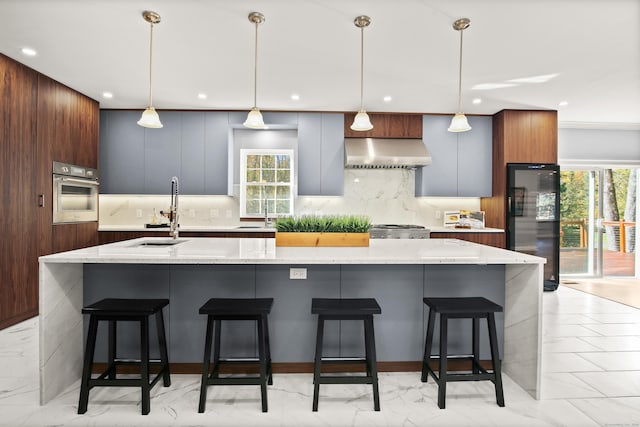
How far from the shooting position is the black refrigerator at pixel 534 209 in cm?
477

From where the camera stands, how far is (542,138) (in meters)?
4.83

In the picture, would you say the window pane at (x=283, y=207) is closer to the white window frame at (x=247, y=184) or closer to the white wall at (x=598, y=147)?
the white window frame at (x=247, y=184)

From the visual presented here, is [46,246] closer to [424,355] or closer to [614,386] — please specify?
[424,355]

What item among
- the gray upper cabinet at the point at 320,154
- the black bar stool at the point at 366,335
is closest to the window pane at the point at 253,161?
the gray upper cabinet at the point at 320,154

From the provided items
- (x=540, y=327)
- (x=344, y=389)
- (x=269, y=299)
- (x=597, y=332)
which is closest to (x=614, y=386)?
(x=540, y=327)

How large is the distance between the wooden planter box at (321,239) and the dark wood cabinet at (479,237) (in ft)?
8.36

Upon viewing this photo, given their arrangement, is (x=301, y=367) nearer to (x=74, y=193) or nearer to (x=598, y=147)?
(x=74, y=193)

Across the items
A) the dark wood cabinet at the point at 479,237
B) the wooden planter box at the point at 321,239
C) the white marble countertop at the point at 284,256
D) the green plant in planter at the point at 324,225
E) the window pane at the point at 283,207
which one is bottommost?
the dark wood cabinet at the point at 479,237

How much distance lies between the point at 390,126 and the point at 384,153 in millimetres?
497

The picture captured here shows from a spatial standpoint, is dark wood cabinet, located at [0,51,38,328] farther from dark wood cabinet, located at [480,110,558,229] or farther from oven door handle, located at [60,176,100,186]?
dark wood cabinet, located at [480,110,558,229]

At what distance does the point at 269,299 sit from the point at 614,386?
7.72 ft

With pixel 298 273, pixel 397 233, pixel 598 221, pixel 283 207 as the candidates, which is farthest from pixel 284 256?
pixel 598 221

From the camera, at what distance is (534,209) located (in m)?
4.82

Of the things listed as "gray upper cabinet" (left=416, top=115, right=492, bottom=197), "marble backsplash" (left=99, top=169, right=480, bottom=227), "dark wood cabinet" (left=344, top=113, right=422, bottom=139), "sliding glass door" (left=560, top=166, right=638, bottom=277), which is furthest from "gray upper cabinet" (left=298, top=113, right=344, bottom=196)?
"sliding glass door" (left=560, top=166, right=638, bottom=277)
